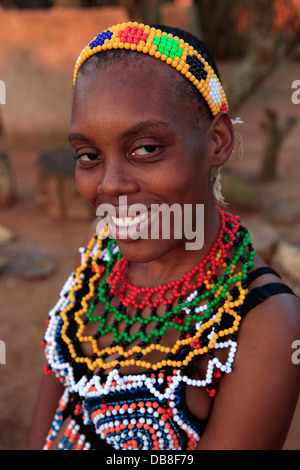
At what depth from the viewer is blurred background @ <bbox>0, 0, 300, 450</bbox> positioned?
3729 mm

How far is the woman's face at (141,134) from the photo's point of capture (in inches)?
46.4

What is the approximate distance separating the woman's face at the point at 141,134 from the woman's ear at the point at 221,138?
47 millimetres

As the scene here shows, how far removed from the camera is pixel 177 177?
1.22m

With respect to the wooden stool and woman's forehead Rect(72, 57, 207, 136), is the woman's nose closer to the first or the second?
woman's forehead Rect(72, 57, 207, 136)

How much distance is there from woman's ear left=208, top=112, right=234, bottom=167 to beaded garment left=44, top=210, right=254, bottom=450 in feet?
0.96

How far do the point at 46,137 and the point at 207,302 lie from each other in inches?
333

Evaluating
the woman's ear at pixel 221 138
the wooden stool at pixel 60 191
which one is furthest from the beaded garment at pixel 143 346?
the wooden stool at pixel 60 191

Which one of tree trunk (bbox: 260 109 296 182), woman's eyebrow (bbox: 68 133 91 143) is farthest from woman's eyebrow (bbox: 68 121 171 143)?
tree trunk (bbox: 260 109 296 182)

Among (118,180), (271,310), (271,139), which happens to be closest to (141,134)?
(118,180)

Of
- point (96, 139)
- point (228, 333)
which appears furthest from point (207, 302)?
point (96, 139)

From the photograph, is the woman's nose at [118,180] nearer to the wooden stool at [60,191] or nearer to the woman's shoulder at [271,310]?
the woman's shoulder at [271,310]

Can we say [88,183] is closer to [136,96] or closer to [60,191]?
[136,96]

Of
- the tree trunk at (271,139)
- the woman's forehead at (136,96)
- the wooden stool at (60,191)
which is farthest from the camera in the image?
the tree trunk at (271,139)
